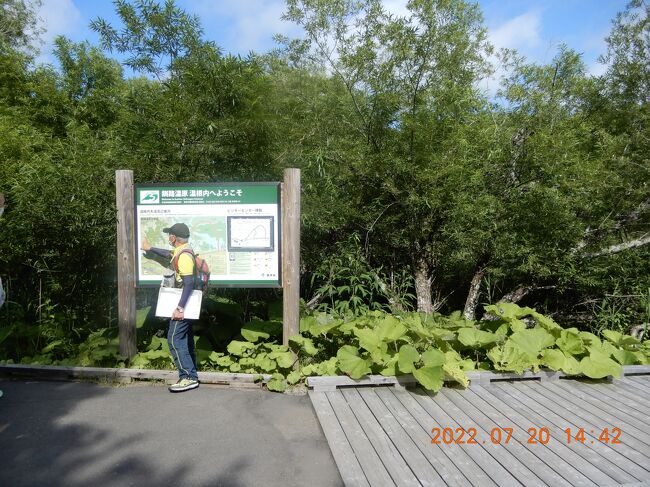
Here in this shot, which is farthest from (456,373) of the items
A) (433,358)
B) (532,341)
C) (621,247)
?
(621,247)

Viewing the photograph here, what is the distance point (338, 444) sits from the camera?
10.1ft

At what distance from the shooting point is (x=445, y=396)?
3.91 meters

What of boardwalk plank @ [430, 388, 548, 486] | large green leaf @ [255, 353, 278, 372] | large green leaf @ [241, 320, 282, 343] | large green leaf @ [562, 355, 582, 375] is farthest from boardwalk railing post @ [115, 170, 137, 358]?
large green leaf @ [562, 355, 582, 375]

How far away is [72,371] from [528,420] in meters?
3.76

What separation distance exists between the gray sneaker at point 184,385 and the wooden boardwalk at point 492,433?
1.04m

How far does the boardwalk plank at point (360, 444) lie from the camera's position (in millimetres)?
2709

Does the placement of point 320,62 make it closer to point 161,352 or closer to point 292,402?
point 161,352

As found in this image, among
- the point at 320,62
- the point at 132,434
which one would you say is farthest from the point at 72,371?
the point at 320,62

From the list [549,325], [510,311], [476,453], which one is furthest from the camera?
[510,311]

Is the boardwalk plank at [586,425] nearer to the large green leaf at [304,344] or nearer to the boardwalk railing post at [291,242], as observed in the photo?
the large green leaf at [304,344]

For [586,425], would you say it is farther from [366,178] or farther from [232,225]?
[366,178]

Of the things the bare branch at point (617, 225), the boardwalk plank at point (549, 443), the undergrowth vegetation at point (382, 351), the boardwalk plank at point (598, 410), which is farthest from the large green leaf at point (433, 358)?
the bare branch at point (617, 225)

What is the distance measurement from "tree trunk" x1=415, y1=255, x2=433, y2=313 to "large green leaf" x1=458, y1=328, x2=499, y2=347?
293 centimetres
